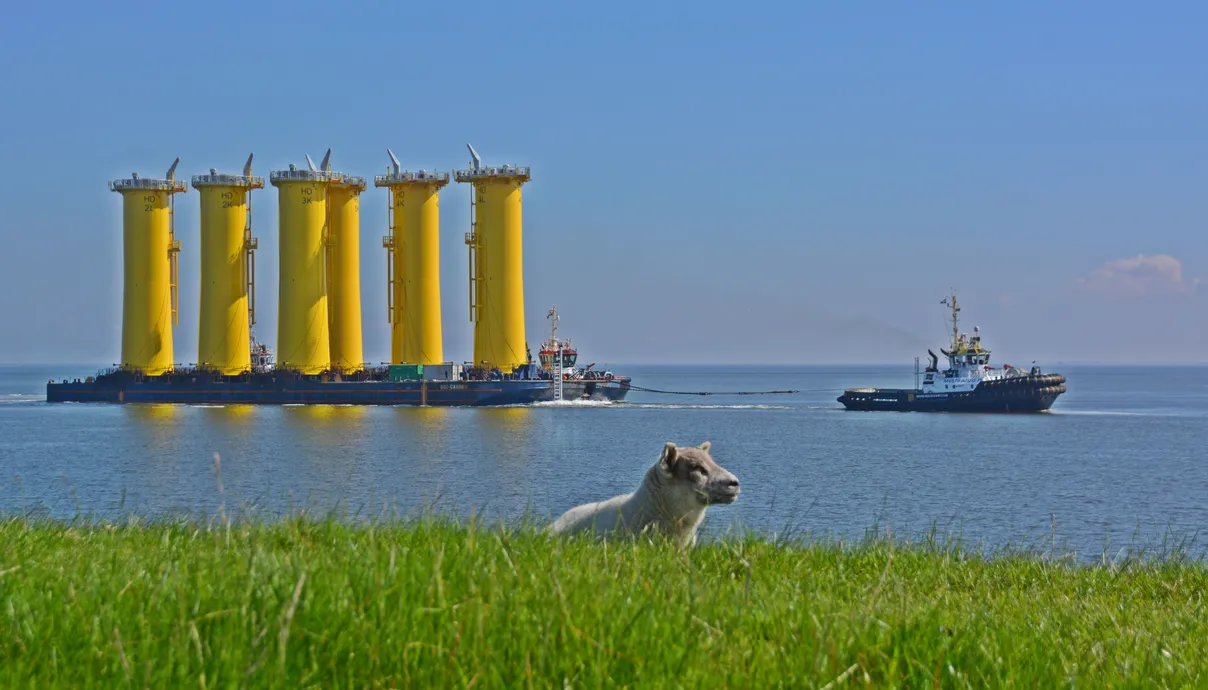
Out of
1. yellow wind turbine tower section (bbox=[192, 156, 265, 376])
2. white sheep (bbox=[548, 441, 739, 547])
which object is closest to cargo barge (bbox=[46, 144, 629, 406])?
yellow wind turbine tower section (bbox=[192, 156, 265, 376])

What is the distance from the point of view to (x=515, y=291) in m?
88.4

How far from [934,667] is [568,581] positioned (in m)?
1.28

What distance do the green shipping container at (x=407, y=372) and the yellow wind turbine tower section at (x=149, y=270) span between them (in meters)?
17.8

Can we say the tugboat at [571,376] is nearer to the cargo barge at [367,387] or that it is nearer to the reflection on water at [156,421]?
the cargo barge at [367,387]

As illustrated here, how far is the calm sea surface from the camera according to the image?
105ft

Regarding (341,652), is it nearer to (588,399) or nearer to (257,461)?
(257,461)

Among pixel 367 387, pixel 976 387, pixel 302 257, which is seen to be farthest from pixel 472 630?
pixel 367 387

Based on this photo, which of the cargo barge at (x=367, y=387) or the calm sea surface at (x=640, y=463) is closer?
the calm sea surface at (x=640, y=463)

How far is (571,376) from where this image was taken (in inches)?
3836

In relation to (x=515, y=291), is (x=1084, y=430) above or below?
below

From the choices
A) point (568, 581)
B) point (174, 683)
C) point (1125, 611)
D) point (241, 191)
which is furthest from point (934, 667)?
point (241, 191)

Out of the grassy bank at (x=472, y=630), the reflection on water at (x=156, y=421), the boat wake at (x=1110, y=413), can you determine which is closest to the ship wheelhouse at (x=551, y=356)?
the reflection on water at (x=156, y=421)

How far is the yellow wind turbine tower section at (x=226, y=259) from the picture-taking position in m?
90.8

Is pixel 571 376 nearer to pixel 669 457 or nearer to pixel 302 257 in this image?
pixel 302 257
